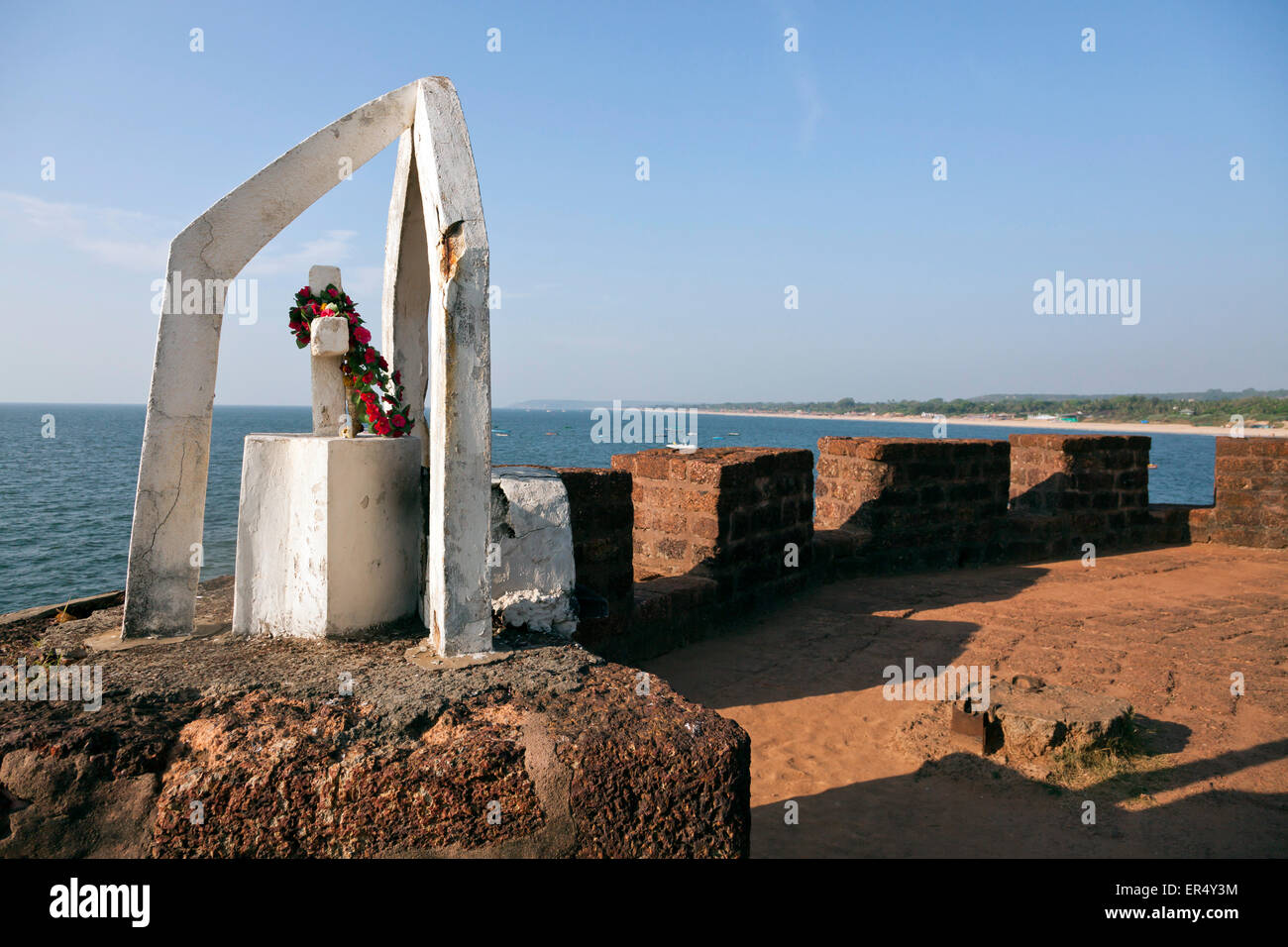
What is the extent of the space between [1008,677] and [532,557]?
3.20m

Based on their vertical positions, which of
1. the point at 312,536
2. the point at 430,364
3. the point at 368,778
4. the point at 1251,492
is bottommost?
the point at 368,778

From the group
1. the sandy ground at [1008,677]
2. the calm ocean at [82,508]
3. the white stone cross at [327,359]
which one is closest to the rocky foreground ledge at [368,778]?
the sandy ground at [1008,677]

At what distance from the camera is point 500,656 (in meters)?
3.24

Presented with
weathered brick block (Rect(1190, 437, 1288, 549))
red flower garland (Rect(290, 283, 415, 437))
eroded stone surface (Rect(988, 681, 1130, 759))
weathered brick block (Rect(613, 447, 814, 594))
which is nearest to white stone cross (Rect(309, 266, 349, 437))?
red flower garland (Rect(290, 283, 415, 437))

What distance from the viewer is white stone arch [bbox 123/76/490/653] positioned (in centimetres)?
319

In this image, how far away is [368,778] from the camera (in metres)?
2.47

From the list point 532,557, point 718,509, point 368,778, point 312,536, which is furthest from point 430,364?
point 718,509

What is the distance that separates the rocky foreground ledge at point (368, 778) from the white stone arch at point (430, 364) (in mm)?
665

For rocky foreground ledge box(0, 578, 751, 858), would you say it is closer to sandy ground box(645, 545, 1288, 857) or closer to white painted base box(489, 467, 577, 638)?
white painted base box(489, 467, 577, 638)

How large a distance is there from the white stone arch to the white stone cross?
0.37 meters

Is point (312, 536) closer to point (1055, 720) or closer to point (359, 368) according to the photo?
point (359, 368)

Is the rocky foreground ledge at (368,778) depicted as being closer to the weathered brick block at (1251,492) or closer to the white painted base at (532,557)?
the white painted base at (532,557)
